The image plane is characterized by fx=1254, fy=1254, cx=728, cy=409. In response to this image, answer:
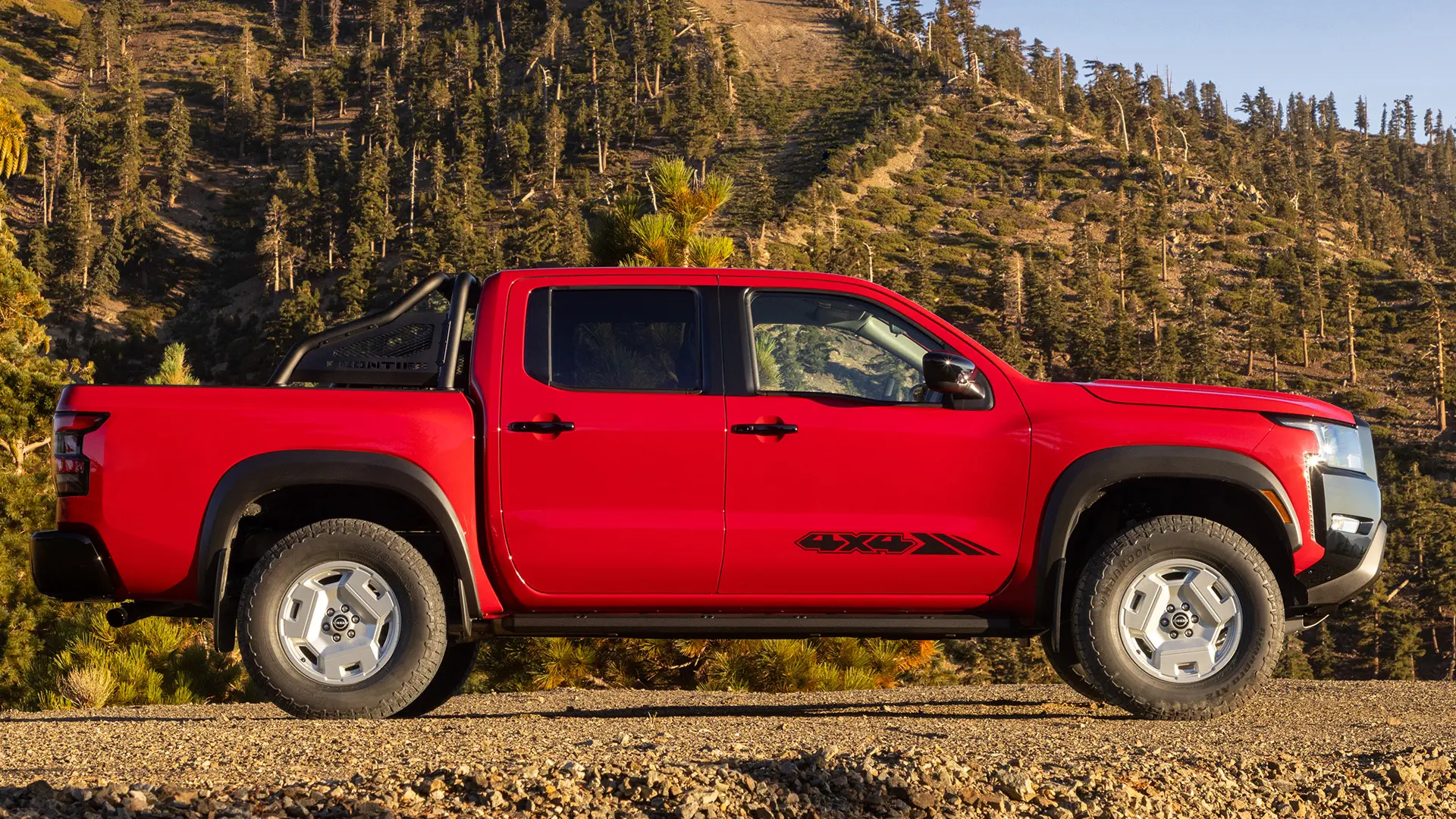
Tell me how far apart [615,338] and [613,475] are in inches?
25.4

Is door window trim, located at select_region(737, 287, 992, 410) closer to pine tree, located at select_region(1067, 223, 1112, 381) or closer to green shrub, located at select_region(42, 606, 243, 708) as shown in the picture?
green shrub, located at select_region(42, 606, 243, 708)

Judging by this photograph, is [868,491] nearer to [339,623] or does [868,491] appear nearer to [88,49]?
[339,623]

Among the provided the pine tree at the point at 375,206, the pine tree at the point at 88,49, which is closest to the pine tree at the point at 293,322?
the pine tree at the point at 375,206

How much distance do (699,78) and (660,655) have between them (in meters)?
132

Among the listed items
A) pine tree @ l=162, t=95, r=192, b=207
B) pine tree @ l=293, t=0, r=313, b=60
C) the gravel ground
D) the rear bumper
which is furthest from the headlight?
pine tree @ l=293, t=0, r=313, b=60

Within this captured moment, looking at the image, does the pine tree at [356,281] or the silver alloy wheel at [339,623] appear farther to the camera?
the pine tree at [356,281]

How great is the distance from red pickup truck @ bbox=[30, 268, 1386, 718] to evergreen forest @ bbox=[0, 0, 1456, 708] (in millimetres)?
16334

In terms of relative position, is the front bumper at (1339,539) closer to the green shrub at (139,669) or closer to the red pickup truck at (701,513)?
the red pickup truck at (701,513)

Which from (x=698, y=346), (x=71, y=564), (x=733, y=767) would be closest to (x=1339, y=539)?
(x=698, y=346)

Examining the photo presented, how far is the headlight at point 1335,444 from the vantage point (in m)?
5.47

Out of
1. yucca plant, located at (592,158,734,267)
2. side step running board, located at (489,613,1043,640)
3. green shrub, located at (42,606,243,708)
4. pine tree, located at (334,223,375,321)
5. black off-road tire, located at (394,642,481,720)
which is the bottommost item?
green shrub, located at (42,606,243,708)

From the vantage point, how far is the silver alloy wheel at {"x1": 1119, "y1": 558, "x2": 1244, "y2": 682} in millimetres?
5371

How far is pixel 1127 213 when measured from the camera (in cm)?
10744

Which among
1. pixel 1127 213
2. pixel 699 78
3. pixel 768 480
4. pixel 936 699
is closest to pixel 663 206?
pixel 936 699
